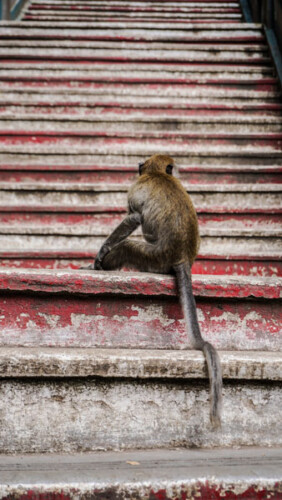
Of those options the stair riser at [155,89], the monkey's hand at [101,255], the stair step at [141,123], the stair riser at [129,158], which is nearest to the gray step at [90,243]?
the monkey's hand at [101,255]

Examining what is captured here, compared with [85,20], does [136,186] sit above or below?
below

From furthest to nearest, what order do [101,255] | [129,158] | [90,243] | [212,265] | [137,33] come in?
[137,33] → [129,158] → [90,243] → [212,265] → [101,255]

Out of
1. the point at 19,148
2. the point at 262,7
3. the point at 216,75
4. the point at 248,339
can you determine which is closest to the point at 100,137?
the point at 19,148

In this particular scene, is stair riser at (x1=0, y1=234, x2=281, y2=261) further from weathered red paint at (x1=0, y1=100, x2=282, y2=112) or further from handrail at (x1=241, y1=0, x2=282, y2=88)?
handrail at (x1=241, y1=0, x2=282, y2=88)

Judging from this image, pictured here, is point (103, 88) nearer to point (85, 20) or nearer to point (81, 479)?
point (85, 20)

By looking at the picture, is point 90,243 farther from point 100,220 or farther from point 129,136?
point 129,136

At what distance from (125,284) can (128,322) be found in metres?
0.15

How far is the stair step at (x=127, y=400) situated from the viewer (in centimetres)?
156

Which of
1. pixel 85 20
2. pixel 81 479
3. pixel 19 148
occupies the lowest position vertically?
pixel 81 479

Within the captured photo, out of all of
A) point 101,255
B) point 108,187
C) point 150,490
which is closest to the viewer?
point 150,490

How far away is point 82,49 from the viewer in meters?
5.05

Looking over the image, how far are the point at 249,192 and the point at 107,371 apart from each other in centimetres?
210

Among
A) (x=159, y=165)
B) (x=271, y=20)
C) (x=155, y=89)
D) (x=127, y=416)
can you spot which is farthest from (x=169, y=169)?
(x=271, y=20)

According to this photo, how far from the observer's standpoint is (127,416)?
1600 millimetres
